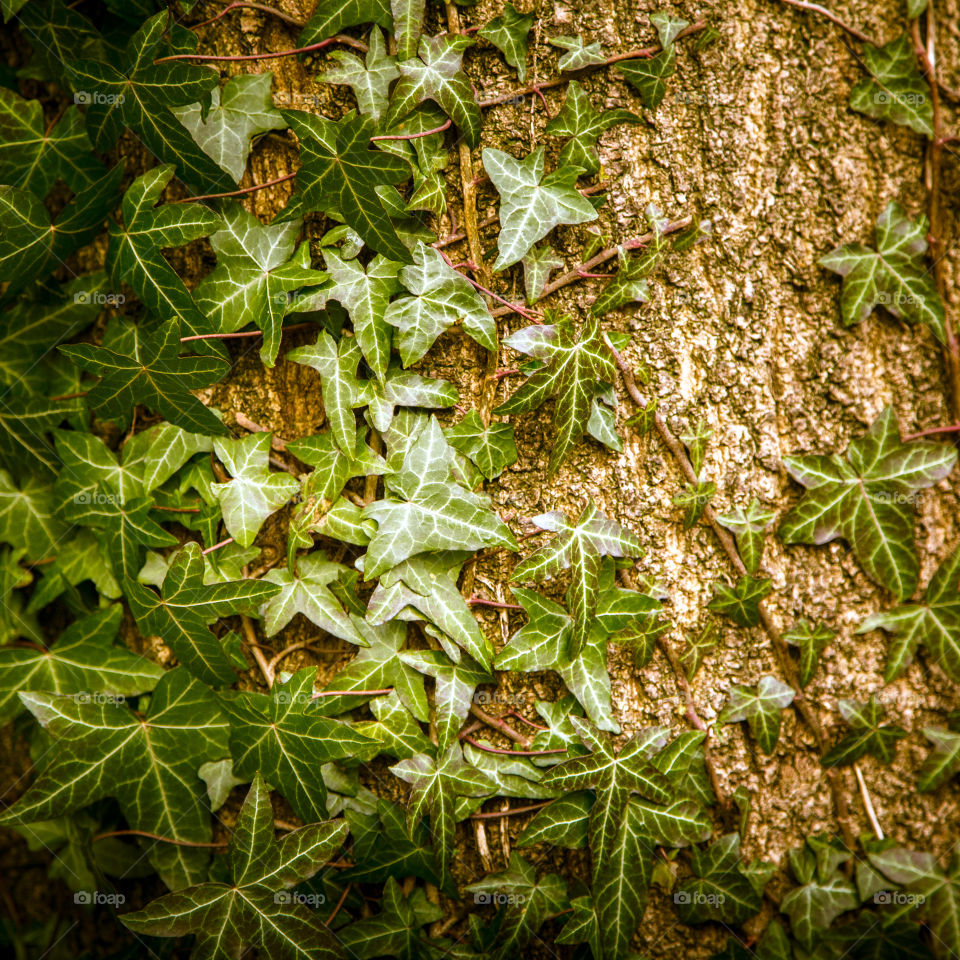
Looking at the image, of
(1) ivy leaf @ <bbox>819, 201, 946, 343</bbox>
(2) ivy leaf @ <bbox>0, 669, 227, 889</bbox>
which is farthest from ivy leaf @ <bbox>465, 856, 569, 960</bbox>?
(1) ivy leaf @ <bbox>819, 201, 946, 343</bbox>

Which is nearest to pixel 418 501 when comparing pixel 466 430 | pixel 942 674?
pixel 466 430

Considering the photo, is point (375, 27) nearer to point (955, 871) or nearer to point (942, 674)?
point (942, 674)

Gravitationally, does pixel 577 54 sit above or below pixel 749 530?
above

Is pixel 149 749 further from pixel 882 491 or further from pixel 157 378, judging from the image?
pixel 882 491

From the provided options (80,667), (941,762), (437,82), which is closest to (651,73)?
(437,82)

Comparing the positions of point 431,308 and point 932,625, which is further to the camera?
point 932,625

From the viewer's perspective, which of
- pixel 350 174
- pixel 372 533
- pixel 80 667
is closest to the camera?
pixel 350 174

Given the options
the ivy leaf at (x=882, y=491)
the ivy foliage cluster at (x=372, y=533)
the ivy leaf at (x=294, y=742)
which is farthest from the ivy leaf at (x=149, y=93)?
the ivy leaf at (x=882, y=491)
